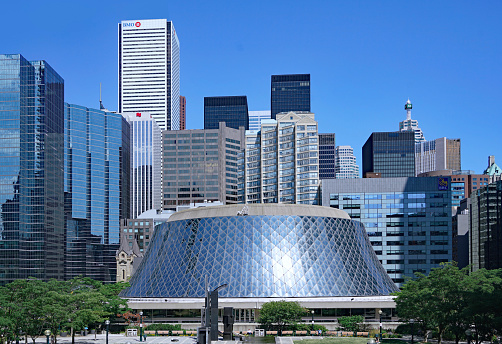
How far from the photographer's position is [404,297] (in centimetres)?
8631

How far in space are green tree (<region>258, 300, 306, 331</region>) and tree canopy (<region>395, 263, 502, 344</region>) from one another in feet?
49.3

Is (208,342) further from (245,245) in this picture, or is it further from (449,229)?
(449,229)

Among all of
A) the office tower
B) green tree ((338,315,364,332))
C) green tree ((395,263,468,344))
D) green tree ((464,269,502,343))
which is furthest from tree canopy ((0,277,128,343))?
the office tower

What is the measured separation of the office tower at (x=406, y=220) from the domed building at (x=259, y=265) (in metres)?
71.7

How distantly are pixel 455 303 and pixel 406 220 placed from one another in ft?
388

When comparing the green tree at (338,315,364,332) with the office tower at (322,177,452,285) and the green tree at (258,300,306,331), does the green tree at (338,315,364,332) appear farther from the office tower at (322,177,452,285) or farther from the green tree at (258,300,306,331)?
the office tower at (322,177,452,285)

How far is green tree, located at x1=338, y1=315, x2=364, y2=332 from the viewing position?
96312 millimetres

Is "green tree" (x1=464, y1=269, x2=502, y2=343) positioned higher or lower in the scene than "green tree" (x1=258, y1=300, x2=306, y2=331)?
higher

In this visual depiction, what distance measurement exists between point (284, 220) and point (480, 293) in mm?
48679

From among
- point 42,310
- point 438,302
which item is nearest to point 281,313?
point 438,302

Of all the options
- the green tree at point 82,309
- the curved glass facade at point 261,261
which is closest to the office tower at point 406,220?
the curved glass facade at point 261,261

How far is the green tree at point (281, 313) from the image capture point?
302 feet

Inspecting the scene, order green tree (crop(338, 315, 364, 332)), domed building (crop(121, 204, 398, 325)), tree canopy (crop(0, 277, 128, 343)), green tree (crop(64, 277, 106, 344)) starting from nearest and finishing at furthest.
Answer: tree canopy (crop(0, 277, 128, 343))
green tree (crop(64, 277, 106, 344))
green tree (crop(338, 315, 364, 332))
domed building (crop(121, 204, 398, 325))

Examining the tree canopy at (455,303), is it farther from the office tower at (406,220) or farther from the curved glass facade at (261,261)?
the office tower at (406,220)
